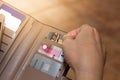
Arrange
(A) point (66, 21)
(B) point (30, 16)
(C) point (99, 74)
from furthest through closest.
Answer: (A) point (66, 21) < (B) point (30, 16) < (C) point (99, 74)

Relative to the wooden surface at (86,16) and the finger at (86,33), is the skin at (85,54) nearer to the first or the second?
the finger at (86,33)

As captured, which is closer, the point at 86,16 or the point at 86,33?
the point at 86,33

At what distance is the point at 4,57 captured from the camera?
830mm

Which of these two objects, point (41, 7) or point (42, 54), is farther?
point (41, 7)

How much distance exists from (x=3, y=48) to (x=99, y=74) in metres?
0.31

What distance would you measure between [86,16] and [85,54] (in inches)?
16.4

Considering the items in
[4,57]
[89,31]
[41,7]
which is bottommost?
[4,57]

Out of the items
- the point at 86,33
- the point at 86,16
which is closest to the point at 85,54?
the point at 86,33

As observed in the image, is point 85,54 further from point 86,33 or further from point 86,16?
point 86,16

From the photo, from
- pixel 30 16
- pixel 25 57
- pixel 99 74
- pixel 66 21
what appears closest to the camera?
pixel 99 74

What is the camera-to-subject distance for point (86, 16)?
1.13 metres

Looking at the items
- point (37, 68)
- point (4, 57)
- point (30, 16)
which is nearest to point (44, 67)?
point (37, 68)

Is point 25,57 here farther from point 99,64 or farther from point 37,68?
point 99,64

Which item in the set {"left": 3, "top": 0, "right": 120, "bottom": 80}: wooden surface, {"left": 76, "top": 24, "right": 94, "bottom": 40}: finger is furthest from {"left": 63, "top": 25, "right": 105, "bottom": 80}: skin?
{"left": 3, "top": 0, "right": 120, "bottom": 80}: wooden surface
